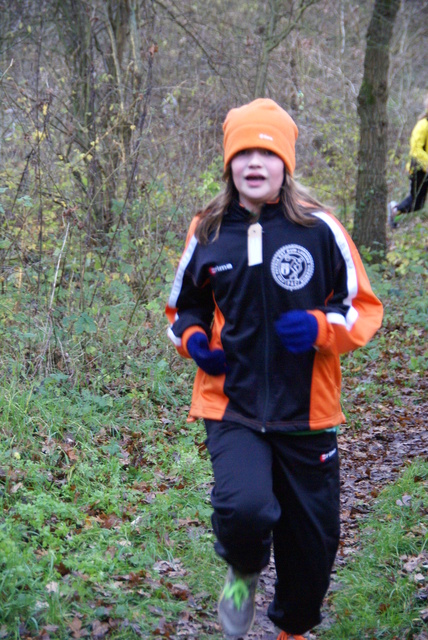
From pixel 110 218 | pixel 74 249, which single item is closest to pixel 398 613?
pixel 74 249

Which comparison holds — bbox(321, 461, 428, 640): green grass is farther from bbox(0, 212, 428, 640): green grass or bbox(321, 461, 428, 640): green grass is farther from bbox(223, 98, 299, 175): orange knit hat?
bbox(223, 98, 299, 175): orange knit hat

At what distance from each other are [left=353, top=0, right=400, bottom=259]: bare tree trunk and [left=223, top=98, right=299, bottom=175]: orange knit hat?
339 inches

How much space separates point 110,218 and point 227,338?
5.35 m

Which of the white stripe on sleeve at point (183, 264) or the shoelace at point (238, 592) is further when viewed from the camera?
the white stripe on sleeve at point (183, 264)

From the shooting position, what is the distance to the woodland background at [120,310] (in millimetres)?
4055

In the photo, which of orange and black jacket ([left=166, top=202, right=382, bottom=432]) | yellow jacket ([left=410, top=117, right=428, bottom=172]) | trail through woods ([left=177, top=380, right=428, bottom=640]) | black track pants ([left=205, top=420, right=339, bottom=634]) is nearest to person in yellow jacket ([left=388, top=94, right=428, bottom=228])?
yellow jacket ([left=410, top=117, right=428, bottom=172])

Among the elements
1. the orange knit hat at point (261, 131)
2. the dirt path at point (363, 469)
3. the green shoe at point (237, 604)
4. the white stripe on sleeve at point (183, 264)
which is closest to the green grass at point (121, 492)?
the dirt path at point (363, 469)

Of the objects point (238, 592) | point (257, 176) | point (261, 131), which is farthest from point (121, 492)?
point (261, 131)

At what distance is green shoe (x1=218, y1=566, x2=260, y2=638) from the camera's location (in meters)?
3.17

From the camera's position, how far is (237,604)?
10.4ft

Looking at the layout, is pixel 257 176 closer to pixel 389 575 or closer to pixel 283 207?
pixel 283 207

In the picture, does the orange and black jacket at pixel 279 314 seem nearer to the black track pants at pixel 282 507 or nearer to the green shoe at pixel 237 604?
the black track pants at pixel 282 507

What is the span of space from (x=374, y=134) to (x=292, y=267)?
9.50 metres

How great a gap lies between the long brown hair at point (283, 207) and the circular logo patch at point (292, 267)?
0.14 meters
